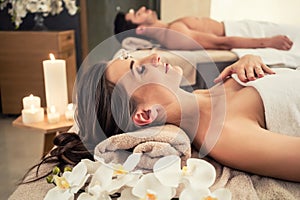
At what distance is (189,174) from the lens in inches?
23.8

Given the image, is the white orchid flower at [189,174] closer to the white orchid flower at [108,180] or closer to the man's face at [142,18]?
the white orchid flower at [108,180]

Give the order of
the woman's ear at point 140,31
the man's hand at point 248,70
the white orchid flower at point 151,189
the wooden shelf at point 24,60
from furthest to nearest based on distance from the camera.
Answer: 1. the wooden shelf at point 24,60
2. the woman's ear at point 140,31
3. the man's hand at point 248,70
4. the white orchid flower at point 151,189

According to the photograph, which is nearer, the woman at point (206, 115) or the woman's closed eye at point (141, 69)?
the woman at point (206, 115)

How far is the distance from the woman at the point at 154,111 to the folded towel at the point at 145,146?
5 centimetres

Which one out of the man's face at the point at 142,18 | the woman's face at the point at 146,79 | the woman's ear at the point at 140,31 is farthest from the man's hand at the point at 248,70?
the man's face at the point at 142,18

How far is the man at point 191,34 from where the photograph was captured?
6.77 ft

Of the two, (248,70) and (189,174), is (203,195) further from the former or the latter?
(248,70)

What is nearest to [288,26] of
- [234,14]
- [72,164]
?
[234,14]

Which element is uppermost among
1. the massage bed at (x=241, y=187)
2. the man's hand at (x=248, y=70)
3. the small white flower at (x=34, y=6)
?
the small white flower at (x=34, y=6)

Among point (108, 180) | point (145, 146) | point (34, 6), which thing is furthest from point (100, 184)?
point (34, 6)

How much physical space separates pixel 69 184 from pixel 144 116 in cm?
25

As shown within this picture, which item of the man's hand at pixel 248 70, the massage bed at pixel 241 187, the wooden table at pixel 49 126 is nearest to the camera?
the massage bed at pixel 241 187

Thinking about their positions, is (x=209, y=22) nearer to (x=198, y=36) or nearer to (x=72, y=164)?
(x=198, y=36)

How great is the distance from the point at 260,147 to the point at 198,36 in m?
1.70
